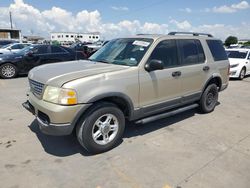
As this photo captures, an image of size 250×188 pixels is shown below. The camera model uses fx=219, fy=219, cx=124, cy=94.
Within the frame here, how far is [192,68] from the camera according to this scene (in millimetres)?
4609

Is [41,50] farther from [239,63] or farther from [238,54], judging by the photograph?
[238,54]

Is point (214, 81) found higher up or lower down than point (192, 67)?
lower down

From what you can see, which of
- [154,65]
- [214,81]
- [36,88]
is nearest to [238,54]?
[214,81]

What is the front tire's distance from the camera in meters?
3.21

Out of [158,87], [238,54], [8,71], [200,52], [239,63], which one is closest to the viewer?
[158,87]

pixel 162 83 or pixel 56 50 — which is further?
pixel 56 50

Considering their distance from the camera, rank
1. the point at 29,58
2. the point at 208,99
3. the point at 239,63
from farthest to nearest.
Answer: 1. the point at 239,63
2. the point at 29,58
3. the point at 208,99

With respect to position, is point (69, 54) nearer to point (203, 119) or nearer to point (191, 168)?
point (203, 119)

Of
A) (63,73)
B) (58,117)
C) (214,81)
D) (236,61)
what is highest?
(63,73)

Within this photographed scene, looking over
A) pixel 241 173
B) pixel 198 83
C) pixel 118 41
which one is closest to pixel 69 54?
pixel 118 41

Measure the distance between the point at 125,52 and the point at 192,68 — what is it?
4.96 ft

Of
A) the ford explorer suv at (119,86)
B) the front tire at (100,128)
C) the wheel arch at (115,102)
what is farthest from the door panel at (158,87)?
the front tire at (100,128)

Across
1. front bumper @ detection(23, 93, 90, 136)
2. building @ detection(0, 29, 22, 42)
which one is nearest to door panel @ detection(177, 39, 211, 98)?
front bumper @ detection(23, 93, 90, 136)

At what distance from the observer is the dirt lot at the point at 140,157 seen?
280 cm
